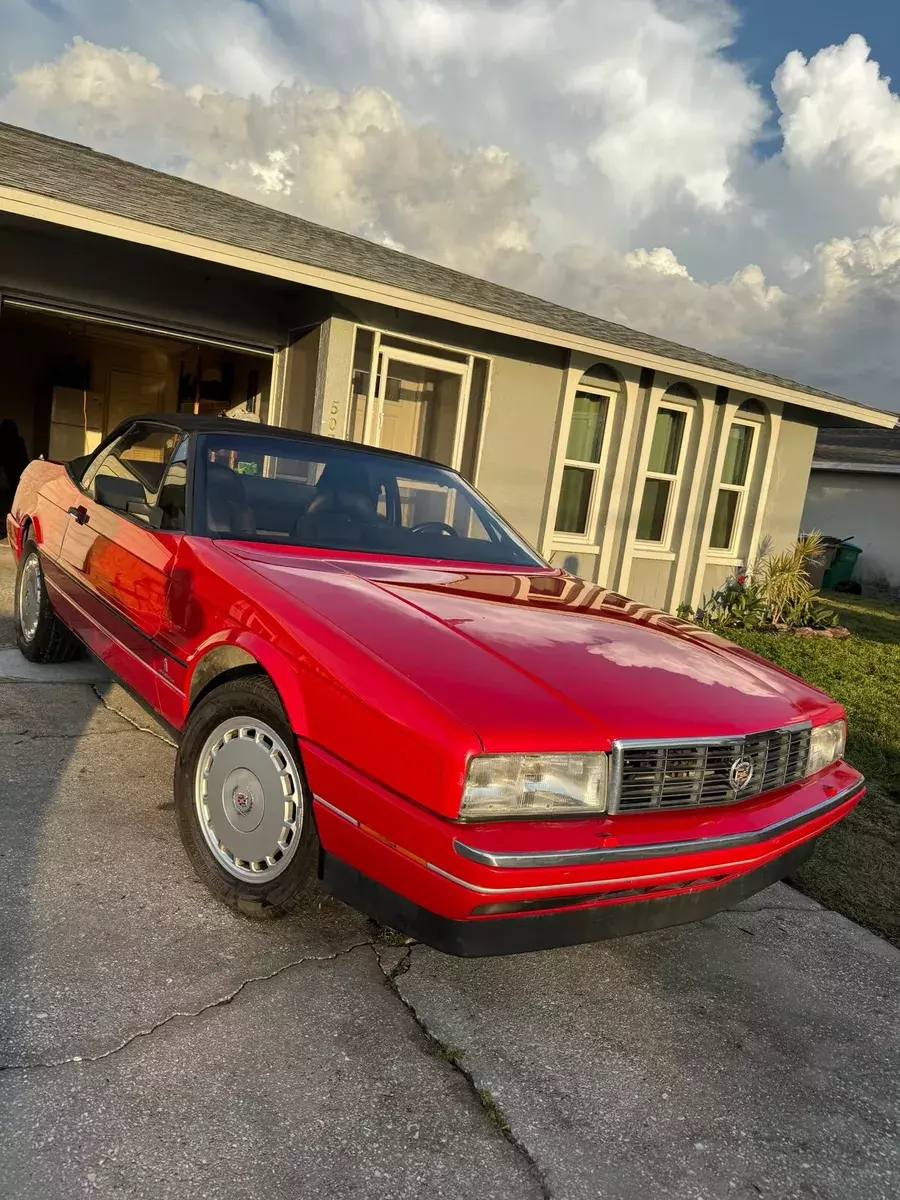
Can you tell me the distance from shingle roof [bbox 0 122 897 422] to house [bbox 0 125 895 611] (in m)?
0.05

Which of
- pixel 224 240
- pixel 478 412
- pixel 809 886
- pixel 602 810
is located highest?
pixel 224 240

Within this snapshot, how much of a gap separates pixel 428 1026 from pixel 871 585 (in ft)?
64.7

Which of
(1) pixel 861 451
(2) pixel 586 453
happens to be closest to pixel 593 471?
(2) pixel 586 453

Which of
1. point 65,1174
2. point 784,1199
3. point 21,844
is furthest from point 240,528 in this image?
point 784,1199

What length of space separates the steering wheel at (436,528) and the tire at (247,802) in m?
1.36

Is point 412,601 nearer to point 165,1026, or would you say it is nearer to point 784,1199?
point 165,1026

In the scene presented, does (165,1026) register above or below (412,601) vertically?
below

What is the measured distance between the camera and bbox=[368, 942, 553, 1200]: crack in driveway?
181 centimetres

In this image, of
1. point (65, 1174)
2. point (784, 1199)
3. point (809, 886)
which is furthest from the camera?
point (809, 886)

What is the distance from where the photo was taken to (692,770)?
2.19 meters

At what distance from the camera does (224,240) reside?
6.55 meters

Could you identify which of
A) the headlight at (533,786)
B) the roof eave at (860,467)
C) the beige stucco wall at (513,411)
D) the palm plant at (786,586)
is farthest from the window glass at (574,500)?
the roof eave at (860,467)

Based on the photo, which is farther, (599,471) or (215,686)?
(599,471)

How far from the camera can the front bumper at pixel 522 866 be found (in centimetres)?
188
